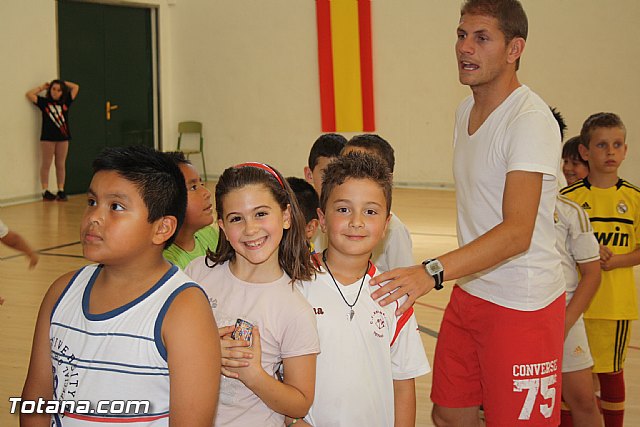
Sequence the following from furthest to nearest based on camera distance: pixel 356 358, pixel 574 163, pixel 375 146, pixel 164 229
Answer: pixel 574 163, pixel 375 146, pixel 356 358, pixel 164 229

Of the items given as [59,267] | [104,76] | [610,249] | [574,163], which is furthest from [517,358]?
[104,76]

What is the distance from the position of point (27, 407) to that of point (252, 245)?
0.68 m

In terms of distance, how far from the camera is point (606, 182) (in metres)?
3.65

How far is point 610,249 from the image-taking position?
3.55 m

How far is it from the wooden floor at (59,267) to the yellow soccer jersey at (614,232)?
1.95 ft

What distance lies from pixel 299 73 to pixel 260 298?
11285 millimetres

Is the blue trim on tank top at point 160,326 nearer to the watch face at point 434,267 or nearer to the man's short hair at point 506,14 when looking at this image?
the watch face at point 434,267

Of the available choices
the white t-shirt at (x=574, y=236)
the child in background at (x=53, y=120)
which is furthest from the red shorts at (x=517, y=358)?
the child in background at (x=53, y=120)

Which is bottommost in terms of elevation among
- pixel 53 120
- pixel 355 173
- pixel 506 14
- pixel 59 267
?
pixel 59 267

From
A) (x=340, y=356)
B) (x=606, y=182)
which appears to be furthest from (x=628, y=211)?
(x=340, y=356)

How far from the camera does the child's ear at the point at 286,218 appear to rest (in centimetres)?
222

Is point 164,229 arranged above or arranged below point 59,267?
above

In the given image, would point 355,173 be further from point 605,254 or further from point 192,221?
point 605,254

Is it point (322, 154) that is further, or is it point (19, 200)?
point (19, 200)
